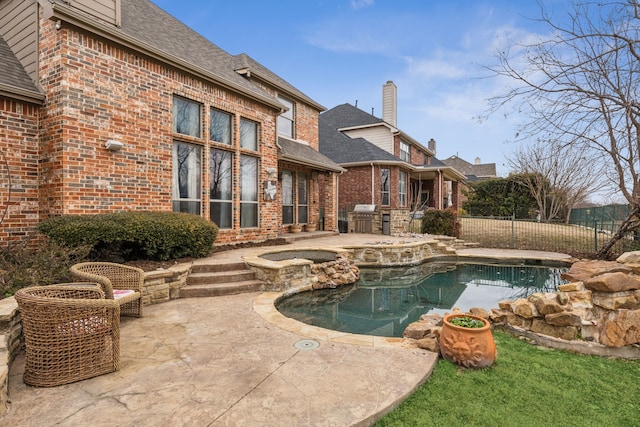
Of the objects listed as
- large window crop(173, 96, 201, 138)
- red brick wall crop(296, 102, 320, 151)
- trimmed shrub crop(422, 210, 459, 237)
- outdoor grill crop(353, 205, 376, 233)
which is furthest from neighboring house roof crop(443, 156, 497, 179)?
large window crop(173, 96, 201, 138)

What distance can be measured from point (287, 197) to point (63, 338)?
9.64 meters

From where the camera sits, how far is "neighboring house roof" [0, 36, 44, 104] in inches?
223

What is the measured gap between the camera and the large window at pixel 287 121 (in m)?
12.5

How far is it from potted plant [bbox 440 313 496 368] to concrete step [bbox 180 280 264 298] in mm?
3746

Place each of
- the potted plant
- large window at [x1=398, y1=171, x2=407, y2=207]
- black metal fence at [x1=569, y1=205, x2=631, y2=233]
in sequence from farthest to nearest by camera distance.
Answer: large window at [x1=398, y1=171, x2=407, y2=207] → black metal fence at [x1=569, y1=205, x2=631, y2=233] → the potted plant

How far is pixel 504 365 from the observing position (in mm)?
3305

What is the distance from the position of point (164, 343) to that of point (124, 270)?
1519 mm

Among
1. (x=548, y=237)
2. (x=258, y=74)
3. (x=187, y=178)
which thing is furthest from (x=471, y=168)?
(x=187, y=178)

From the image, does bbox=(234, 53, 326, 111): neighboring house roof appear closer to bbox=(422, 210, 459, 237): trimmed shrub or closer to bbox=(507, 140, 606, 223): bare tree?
bbox=(422, 210, 459, 237): trimmed shrub

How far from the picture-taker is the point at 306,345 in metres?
3.64

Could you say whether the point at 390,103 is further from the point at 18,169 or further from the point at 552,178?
the point at 18,169

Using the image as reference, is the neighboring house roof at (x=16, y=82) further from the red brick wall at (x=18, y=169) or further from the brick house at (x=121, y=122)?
the red brick wall at (x=18, y=169)

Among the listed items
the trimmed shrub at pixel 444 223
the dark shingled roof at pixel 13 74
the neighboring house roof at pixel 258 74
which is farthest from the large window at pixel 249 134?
the trimmed shrub at pixel 444 223

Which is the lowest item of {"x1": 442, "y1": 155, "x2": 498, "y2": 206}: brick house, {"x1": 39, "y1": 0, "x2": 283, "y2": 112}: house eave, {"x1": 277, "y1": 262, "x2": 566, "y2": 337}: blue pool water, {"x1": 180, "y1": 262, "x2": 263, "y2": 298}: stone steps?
{"x1": 277, "y1": 262, "x2": 566, "y2": 337}: blue pool water
